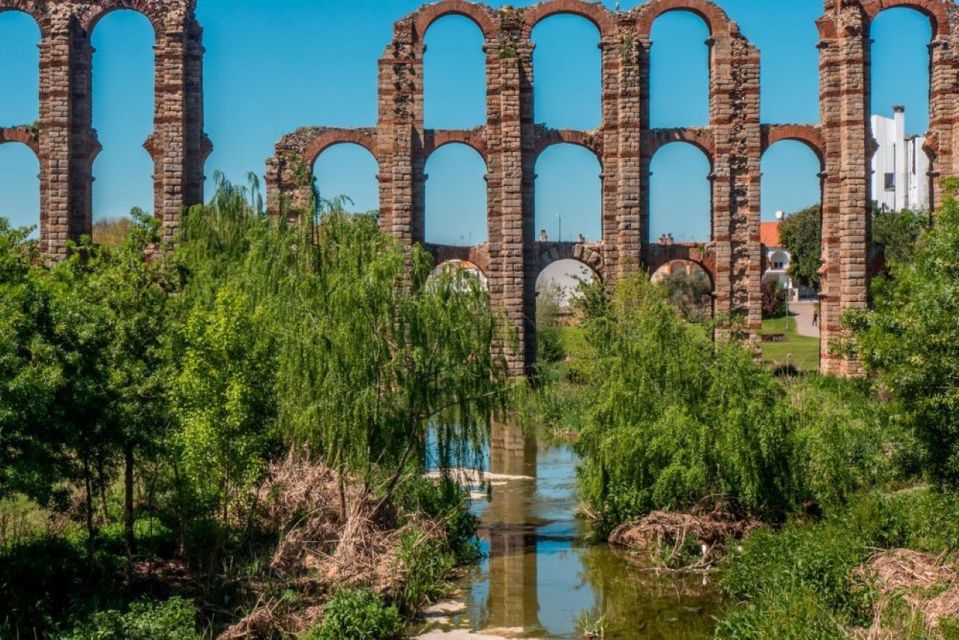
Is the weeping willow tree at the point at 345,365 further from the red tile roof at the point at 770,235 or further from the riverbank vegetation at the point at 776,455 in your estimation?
the red tile roof at the point at 770,235

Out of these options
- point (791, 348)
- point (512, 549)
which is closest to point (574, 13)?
point (791, 348)

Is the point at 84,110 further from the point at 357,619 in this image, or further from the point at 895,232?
the point at 895,232

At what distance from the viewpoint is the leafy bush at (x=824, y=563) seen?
33.6 ft

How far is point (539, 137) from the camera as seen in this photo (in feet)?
99.6

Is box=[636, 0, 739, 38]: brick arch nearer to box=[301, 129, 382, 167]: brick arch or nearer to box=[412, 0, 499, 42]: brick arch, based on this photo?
box=[412, 0, 499, 42]: brick arch

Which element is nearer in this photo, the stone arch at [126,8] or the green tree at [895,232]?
the stone arch at [126,8]

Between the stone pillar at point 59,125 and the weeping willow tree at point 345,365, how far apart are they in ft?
54.1

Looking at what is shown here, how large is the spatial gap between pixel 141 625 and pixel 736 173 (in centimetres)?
2296

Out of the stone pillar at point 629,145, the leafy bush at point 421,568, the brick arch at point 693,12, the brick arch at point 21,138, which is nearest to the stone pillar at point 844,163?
the brick arch at point 693,12

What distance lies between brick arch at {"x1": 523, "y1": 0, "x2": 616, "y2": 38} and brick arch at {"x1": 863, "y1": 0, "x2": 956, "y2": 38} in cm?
679

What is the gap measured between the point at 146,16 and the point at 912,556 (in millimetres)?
24636

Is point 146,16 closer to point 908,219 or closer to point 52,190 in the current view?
point 52,190

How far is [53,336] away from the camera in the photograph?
35.8ft

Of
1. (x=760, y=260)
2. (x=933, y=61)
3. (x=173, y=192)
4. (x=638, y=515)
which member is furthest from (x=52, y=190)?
(x=933, y=61)
